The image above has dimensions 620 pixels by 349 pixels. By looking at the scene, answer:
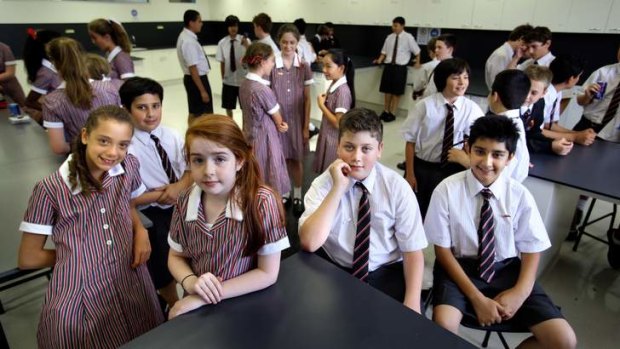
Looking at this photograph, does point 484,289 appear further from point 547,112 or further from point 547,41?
point 547,41

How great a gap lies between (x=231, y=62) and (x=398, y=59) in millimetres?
2474

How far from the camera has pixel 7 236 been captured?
1407 mm

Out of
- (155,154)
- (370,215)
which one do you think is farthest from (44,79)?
(370,215)

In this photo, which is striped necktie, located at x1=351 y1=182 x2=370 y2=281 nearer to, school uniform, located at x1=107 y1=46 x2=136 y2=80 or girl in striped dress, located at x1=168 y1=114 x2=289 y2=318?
girl in striped dress, located at x1=168 y1=114 x2=289 y2=318

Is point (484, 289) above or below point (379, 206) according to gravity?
below

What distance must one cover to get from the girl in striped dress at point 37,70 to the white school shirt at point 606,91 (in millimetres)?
4191

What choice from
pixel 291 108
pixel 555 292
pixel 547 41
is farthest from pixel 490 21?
pixel 555 292

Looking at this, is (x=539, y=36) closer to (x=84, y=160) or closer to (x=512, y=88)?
(x=512, y=88)

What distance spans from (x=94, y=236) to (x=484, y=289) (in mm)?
1506

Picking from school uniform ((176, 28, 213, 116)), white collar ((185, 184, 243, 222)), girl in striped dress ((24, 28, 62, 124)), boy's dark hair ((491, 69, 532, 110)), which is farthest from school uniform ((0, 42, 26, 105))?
boy's dark hair ((491, 69, 532, 110))

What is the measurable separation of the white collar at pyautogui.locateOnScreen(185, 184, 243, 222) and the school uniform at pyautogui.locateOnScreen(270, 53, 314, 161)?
6.04 feet

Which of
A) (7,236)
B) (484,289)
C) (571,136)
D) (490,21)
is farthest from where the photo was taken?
(490,21)

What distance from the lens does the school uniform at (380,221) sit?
1431 millimetres

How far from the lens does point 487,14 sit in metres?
4.80
